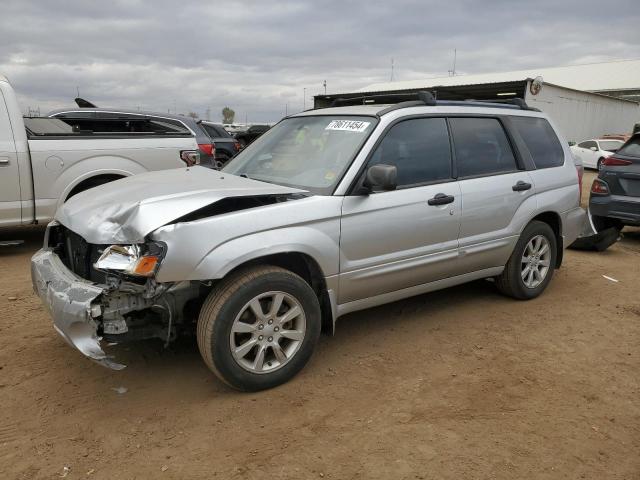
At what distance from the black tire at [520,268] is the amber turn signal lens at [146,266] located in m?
3.28

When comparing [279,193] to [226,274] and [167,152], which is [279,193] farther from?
[167,152]

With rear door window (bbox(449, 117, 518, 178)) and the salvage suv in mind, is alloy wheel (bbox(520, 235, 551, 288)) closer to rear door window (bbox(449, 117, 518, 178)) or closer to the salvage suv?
the salvage suv

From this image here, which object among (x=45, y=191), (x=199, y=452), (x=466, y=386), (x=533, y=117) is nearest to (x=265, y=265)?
(x=199, y=452)

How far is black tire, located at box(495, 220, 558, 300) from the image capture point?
4832mm

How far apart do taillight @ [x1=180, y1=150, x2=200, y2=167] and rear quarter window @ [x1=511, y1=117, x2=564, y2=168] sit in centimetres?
407

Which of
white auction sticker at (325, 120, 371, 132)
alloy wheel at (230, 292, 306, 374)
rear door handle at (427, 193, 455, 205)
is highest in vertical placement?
white auction sticker at (325, 120, 371, 132)

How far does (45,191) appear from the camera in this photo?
6.37m

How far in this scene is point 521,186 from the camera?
4676 millimetres

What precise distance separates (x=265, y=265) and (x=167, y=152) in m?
4.51

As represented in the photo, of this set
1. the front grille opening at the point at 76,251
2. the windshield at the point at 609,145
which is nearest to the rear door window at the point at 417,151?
the front grille opening at the point at 76,251

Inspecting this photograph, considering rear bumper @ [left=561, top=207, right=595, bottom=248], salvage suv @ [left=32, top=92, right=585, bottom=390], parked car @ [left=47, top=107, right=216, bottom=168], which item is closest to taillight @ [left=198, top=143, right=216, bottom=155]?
parked car @ [left=47, top=107, right=216, bottom=168]

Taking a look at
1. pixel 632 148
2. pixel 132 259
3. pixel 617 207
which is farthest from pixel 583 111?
pixel 132 259

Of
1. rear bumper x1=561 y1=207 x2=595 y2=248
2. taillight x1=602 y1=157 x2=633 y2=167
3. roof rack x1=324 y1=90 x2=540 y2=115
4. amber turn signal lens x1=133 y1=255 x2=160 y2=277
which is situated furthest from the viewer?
taillight x1=602 y1=157 x2=633 y2=167

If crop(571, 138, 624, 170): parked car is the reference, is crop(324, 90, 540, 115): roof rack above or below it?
above
